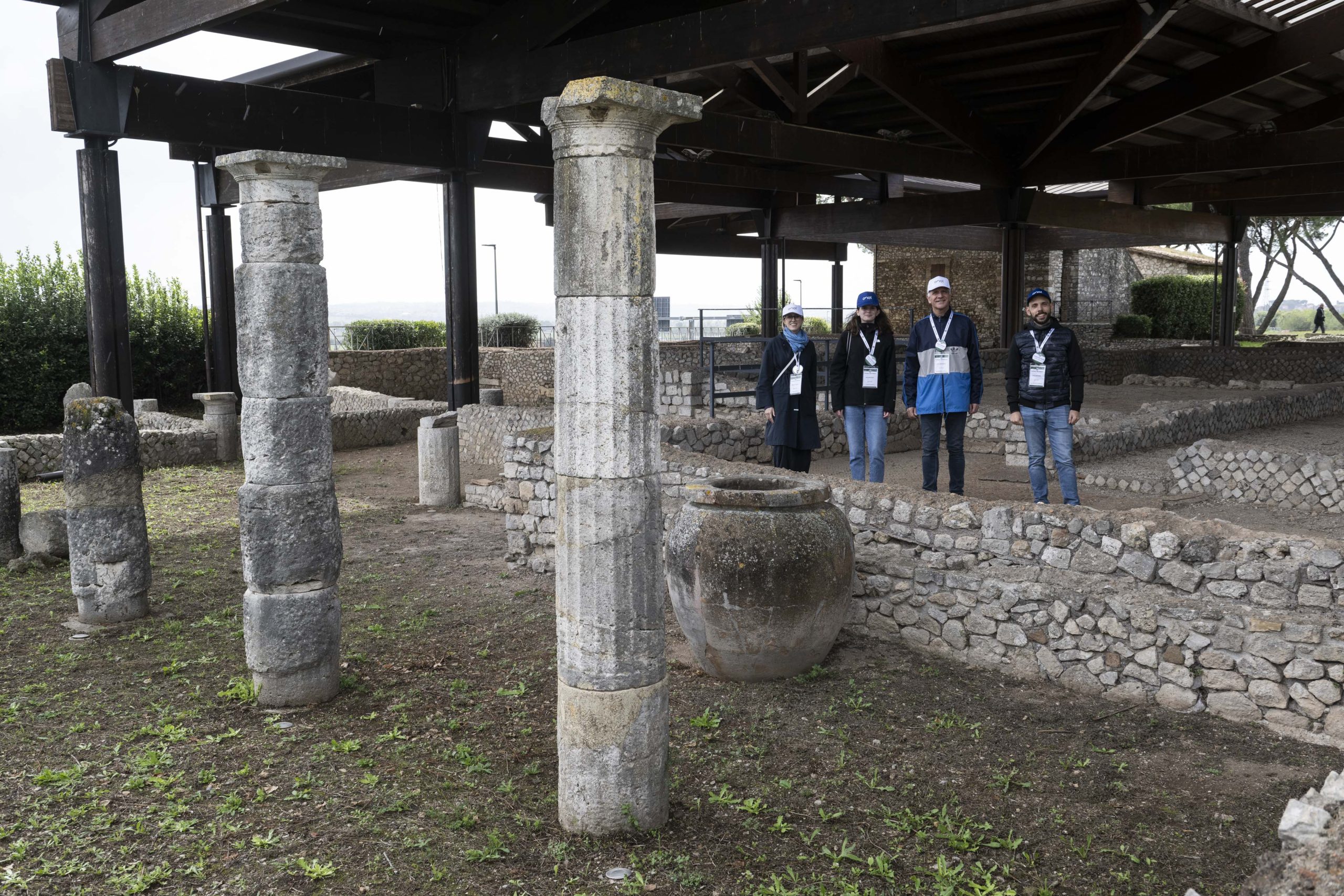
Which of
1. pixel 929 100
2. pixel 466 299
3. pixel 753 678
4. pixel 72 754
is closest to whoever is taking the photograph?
pixel 72 754

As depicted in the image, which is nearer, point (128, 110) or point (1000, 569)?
point (1000, 569)

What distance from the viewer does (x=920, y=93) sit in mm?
12531

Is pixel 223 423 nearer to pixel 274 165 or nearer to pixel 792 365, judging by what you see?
pixel 792 365

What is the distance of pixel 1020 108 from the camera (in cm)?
1532

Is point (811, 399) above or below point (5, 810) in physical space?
above

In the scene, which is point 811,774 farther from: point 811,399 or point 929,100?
point 929,100

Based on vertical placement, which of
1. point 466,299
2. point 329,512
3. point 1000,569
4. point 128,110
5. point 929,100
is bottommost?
point 1000,569

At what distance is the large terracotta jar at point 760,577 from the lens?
5.23m

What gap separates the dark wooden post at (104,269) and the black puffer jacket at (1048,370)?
733 cm

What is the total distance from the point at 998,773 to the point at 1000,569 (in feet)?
5.18

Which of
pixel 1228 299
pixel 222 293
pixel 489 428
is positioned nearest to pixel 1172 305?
pixel 1228 299

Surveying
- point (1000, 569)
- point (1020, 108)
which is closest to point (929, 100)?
point (1020, 108)

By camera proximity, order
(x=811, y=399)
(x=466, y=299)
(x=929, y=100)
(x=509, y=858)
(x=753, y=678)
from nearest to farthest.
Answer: (x=509, y=858) < (x=753, y=678) < (x=811, y=399) < (x=466, y=299) < (x=929, y=100)

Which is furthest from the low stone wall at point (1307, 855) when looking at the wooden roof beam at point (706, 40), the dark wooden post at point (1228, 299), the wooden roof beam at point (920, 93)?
the dark wooden post at point (1228, 299)
